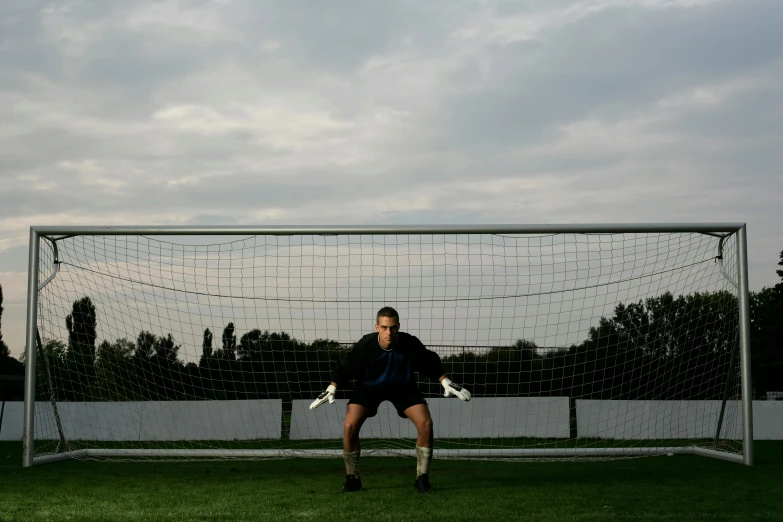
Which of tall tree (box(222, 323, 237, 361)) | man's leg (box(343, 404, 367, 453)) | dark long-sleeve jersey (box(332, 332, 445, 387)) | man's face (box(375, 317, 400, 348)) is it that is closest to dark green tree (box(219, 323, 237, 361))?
tall tree (box(222, 323, 237, 361))

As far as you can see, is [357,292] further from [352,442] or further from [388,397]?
[352,442]

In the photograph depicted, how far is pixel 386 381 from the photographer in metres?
7.46

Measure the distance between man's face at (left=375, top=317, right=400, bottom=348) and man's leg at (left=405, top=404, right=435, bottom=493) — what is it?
0.63 metres

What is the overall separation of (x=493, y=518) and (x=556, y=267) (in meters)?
6.55

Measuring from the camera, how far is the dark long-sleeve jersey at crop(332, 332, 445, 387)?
748 cm

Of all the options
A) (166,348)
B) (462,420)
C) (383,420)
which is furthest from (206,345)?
(462,420)

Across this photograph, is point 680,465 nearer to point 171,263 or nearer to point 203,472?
point 203,472

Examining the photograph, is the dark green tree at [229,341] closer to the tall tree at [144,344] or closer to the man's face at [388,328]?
the tall tree at [144,344]

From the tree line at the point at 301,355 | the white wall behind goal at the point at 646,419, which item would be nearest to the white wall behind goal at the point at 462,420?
the white wall behind goal at the point at 646,419

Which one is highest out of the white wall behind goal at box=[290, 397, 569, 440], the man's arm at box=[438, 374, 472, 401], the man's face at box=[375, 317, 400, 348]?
the man's face at box=[375, 317, 400, 348]

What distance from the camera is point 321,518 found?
19.2 ft

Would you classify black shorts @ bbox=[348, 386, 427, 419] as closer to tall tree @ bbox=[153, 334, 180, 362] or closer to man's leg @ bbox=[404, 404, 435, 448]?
man's leg @ bbox=[404, 404, 435, 448]

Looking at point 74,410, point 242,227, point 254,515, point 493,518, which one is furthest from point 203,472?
point 74,410

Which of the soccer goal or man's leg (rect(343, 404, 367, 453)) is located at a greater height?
the soccer goal
